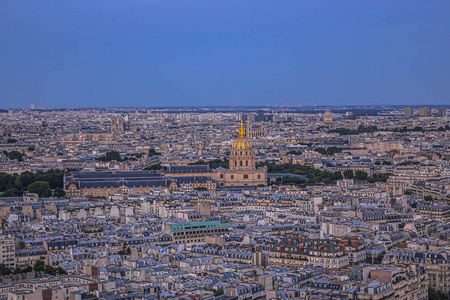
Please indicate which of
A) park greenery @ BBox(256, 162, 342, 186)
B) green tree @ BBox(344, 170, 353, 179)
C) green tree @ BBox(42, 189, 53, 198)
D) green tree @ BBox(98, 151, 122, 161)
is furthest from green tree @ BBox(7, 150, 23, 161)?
green tree @ BBox(344, 170, 353, 179)

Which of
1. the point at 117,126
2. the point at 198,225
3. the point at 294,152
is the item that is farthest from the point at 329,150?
the point at 117,126

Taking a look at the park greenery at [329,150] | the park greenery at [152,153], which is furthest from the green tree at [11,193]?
the park greenery at [329,150]

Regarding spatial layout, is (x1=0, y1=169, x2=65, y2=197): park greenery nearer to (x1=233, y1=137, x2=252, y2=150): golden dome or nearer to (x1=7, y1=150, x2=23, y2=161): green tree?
(x1=233, y1=137, x2=252, y2=150): golden dome

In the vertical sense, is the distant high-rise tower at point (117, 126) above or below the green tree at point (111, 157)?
above

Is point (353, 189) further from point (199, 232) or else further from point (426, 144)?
point (426, 144)

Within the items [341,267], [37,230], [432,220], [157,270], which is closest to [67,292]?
[157,270]

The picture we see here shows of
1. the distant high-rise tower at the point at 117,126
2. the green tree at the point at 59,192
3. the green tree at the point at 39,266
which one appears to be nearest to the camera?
the green tree at the point at 39,266

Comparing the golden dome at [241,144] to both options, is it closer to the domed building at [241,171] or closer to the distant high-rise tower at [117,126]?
the domed building at [241,171]
